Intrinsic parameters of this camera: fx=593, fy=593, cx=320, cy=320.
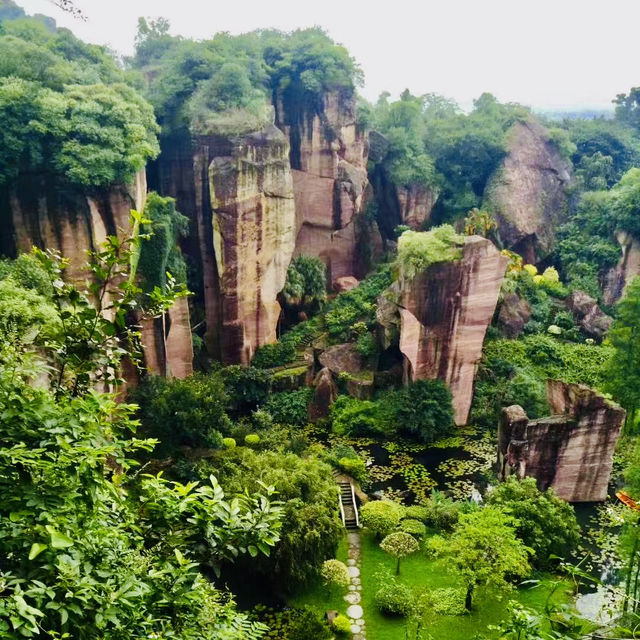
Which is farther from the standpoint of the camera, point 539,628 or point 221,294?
point 221,294

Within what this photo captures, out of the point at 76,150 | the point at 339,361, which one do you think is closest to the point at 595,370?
the point at 339,361

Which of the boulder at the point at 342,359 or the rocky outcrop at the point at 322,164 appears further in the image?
the rocky outcrop at the point at 322,164

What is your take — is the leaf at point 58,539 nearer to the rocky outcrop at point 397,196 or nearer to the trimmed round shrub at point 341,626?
the trimmed round shrub at point 341,626

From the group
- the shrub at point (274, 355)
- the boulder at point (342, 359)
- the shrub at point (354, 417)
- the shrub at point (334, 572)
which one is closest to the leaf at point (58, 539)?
the shrub at point (334, 572)

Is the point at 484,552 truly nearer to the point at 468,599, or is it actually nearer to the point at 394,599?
the point at 468,599

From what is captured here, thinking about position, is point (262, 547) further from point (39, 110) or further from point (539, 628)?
point (39, 110)

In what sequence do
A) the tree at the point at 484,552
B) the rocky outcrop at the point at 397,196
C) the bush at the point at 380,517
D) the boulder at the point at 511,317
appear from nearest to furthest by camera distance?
the tree at the point at 484,552
the bush at the point at 380,517
the boulder at the point at 511,317
the rocky outcrop at the point at 397,196
